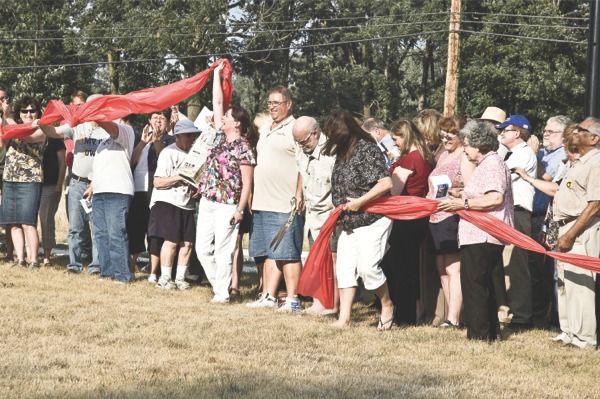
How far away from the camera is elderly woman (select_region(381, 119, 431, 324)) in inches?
388

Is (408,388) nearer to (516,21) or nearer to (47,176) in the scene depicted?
(47,176)

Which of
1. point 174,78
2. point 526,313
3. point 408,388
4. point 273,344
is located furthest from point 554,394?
point 174,78

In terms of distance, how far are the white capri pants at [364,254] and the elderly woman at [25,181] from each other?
5187 millimetres

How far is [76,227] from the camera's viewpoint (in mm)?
12961

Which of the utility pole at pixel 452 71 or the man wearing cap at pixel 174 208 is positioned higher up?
the utility pole at pixel 452 71

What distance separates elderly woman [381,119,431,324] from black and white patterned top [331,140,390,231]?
24.0 inches

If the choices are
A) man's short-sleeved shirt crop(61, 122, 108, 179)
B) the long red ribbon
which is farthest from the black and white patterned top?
man's short-sleeved shirt crop(61, 122, 108, 179)

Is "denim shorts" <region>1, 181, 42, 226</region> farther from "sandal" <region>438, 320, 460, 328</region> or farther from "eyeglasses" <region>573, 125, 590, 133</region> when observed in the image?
"eyeglasses" <region>573, 125, 590, 133</region>

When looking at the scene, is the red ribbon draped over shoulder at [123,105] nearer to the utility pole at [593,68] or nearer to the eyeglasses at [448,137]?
the eyeglasses at [448,137]

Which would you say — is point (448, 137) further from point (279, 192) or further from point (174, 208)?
point (174, 208)

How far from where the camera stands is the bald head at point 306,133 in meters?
9.89

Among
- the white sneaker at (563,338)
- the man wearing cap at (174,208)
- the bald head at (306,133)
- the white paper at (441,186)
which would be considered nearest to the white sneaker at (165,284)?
the man wearing cap at (174,208)

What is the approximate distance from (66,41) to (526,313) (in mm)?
41762

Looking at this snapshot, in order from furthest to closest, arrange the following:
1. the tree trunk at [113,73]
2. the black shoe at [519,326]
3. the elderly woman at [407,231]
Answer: the tree trunk at [113,73] → the black shoe at [519,326] → the elderly woman at [407,231]
